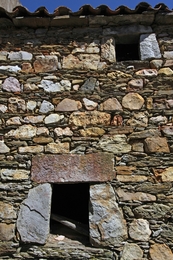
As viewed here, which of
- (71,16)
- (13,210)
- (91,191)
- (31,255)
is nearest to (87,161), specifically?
(91,191)

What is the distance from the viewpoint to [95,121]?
111 inches

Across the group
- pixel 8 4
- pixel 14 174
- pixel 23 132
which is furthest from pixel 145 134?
pixel 8 4

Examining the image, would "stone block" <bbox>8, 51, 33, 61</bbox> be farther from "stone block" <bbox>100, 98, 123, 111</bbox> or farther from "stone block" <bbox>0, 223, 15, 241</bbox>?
"stone block" <bbox>0, 223, 15, 241</bbox>

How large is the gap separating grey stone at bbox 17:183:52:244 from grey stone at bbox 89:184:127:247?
0.46 m

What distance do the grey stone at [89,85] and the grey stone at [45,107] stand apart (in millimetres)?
424

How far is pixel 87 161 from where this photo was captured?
2666 mm

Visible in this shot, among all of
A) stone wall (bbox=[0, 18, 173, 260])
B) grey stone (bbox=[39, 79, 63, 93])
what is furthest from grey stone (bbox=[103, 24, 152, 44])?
grey stone (bbox=[39, 79, 63, 93])

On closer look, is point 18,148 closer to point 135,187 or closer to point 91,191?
point 91,191

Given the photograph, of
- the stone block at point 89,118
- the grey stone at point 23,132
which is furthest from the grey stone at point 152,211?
the grey stone at point 23,132

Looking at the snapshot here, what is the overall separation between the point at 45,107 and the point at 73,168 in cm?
79

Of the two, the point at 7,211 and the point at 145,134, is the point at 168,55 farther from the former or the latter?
the point at 7,211

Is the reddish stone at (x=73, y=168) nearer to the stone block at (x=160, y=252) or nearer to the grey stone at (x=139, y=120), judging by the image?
the grey stone at (x=139, y=120)

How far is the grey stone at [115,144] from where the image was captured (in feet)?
8.88

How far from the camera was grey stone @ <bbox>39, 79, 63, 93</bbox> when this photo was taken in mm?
2975
